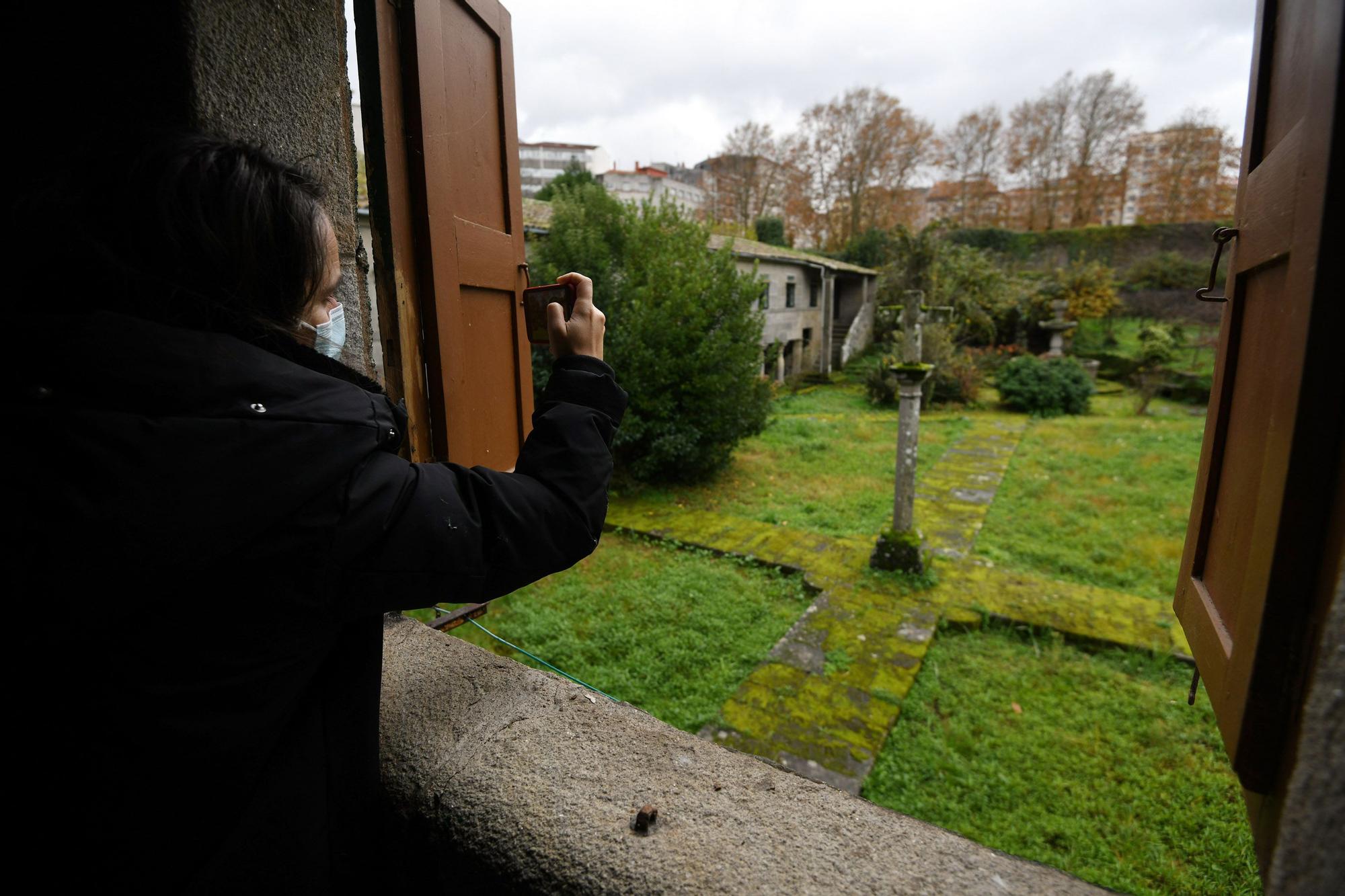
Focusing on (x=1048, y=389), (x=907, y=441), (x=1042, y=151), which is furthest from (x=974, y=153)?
(x=907, y=441)

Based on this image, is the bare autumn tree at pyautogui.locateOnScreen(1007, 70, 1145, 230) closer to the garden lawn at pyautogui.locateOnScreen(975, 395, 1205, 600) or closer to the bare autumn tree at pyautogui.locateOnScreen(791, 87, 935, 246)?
the bare autumn tree at pyautogui.locateOnScreen(791, 87, 935, 246)

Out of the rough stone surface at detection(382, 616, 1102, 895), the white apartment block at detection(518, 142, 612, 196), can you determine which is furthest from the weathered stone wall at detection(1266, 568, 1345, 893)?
the white apartment block at detection(518, 142, 612, 196)

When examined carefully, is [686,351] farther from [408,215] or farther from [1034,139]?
[1034,139]

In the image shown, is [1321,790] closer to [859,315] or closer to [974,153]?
[859,315]

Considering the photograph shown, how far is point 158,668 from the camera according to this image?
81cm

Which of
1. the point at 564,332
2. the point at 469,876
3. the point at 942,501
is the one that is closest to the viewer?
the point at 469,876

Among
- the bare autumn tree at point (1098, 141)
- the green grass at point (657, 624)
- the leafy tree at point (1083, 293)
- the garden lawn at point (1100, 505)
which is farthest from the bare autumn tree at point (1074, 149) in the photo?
the green grass at point (657, 624)

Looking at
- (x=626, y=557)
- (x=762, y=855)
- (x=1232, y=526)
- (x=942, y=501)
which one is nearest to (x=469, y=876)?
(x=762, y=855)

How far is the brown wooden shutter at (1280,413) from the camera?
0.74 m

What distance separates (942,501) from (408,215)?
7.68 metres

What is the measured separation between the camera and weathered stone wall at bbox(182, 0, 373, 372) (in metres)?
1.36

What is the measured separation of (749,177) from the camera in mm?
29188

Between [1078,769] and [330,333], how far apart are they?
13.4 feet

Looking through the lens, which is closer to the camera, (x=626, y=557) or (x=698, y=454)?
(x=626, y=557)
